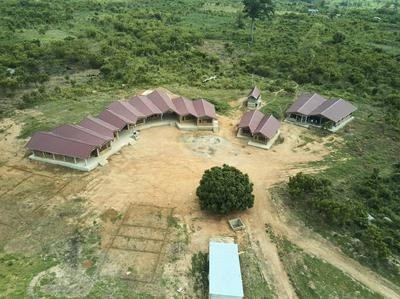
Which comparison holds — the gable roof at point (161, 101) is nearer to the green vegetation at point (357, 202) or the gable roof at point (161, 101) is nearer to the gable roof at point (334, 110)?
the gable roof at point (334, 110)

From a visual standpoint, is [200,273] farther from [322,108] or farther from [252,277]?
[322,108]

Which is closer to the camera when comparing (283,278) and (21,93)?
(283,278)

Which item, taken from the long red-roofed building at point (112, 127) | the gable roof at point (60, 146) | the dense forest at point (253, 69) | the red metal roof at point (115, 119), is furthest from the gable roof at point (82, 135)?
the dense forest at point (253, 69)

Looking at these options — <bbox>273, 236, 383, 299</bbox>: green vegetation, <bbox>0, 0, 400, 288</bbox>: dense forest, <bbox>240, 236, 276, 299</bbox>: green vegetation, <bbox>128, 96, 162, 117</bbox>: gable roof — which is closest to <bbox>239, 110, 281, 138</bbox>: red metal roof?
<bbox>0, 0, 400, 288</bbox>: dense forest

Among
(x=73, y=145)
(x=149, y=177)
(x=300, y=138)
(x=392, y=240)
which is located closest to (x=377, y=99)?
(x=300, y=138)

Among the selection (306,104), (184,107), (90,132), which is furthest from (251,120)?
(90,132)

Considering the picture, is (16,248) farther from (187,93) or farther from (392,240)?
(187,93)
